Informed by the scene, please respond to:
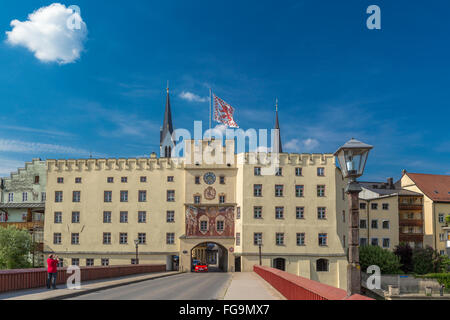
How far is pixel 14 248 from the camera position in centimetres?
6016

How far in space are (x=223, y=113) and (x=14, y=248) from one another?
1256 inches

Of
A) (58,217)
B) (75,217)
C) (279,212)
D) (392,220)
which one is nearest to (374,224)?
(392,220)

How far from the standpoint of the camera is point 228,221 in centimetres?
6356

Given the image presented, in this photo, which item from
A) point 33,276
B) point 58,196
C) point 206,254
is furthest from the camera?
point 206,254

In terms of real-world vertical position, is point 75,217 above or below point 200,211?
below

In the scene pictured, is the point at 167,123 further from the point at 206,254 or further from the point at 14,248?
the point at 14,248

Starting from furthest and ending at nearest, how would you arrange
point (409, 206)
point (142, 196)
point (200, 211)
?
point (409, 206) → point (142, 196) → point (200, 211)

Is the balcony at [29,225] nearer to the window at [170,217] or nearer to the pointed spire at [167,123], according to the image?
the window at [170,217]

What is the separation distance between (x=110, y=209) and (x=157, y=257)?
9.26 m

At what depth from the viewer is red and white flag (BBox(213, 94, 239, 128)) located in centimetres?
5900

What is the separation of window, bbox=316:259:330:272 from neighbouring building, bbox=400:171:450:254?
24.6 metres

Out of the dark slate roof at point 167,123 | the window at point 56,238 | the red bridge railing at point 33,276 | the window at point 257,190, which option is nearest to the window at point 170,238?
the window at point 257,190
